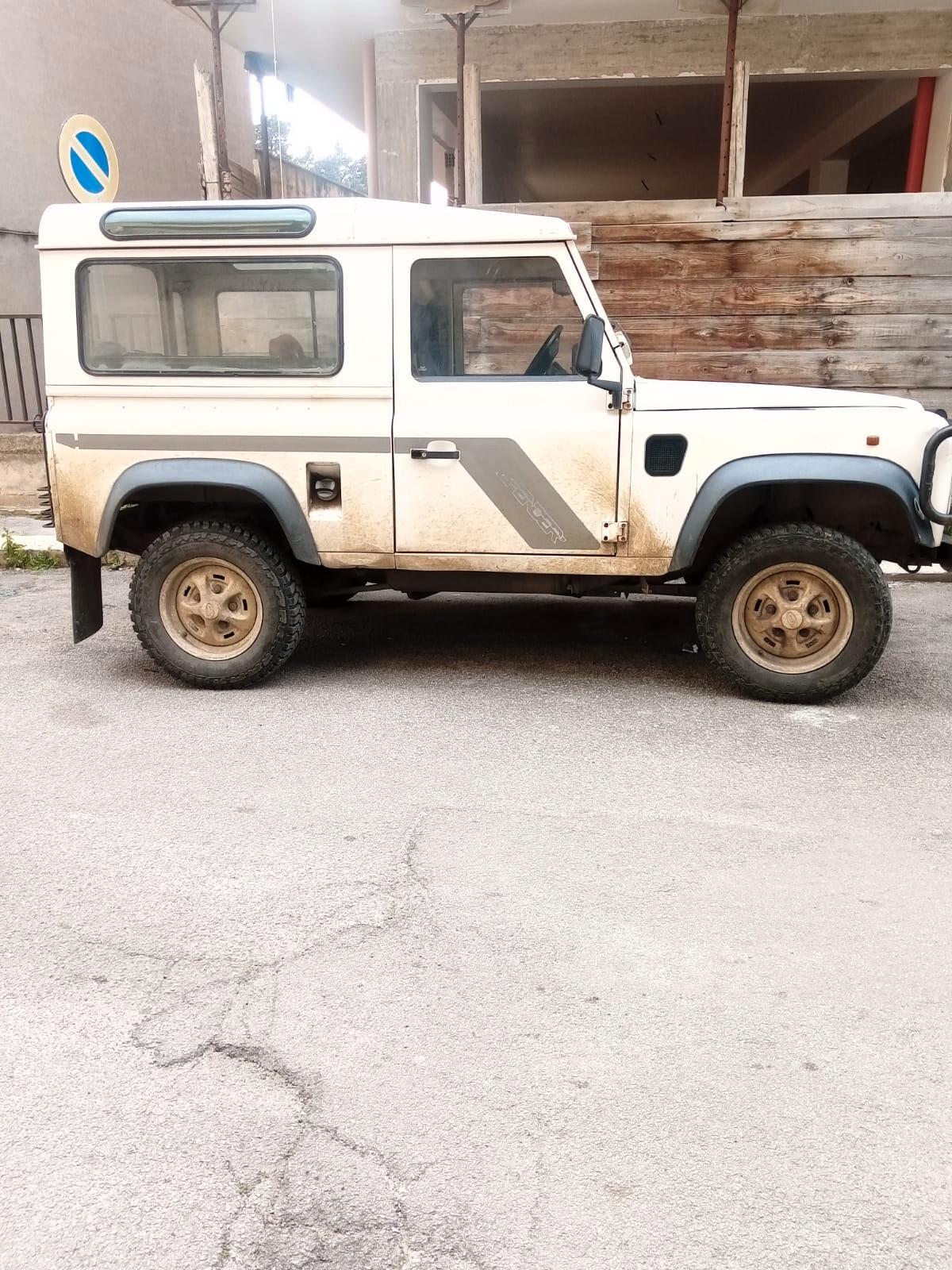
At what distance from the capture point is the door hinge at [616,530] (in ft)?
15.4

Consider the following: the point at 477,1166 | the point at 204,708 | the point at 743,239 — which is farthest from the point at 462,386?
the point at 743,239

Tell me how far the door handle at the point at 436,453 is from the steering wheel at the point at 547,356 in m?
0.49

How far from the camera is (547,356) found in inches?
184

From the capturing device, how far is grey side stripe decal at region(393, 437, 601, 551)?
4691 mm

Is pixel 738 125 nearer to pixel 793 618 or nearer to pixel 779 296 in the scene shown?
pixel 779 296

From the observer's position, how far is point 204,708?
480 cm

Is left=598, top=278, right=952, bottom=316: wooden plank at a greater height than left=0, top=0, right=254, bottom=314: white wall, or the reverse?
left=0, top=0, right=254, bottom=314: white wall

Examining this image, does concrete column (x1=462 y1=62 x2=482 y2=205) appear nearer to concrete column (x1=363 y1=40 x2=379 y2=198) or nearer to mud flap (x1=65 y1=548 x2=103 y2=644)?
concrete column (x1=363 y1=40 x2=379 y2=198)

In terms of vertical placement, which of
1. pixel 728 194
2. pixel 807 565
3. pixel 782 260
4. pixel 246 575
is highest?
pixel 728 194

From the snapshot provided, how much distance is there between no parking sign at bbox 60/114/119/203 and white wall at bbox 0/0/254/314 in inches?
150

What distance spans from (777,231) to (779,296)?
53 cm

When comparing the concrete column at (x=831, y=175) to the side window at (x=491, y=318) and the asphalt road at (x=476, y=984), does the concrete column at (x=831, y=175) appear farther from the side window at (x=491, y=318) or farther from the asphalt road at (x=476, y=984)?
the asphalt road at (x=476, y=984)

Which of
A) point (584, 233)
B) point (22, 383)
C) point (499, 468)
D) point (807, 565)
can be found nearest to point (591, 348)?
point (499, 468)

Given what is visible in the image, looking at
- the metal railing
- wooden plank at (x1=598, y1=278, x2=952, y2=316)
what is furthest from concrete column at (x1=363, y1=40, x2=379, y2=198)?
the metal railing
